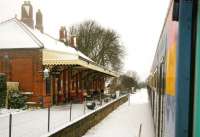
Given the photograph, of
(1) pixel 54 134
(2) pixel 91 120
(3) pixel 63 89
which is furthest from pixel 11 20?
(1) pixel 54 134

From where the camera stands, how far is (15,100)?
25281 mm

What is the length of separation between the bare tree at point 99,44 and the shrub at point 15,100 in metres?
36.8

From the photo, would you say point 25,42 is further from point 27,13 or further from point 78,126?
point 78,126

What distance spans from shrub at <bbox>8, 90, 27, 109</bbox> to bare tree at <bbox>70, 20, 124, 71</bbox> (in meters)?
36.8

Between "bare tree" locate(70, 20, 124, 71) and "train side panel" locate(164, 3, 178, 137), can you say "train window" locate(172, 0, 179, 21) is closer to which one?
"train side panel" locate(164, 3, 178, 137)

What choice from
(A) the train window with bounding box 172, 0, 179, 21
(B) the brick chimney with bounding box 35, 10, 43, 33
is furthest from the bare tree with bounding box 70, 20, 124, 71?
(A) the train window with bounding box 172, 0, 179, 21

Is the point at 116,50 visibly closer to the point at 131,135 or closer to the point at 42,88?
the point at 42,88

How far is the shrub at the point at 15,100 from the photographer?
25141mm

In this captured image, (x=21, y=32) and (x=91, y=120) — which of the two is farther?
(x=21, y=32)

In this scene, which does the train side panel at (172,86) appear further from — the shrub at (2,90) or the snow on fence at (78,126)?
the shrub at (2,90)

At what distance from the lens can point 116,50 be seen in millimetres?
64750

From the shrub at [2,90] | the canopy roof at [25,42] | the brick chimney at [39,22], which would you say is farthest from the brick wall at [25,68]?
the brick chimney at [39,22]

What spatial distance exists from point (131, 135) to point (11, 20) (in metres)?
Result: 18.4

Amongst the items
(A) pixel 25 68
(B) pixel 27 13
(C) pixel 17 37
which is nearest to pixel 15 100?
(A) pixel 25 68
